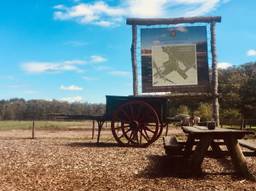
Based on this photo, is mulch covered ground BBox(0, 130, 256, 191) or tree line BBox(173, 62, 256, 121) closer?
mulch covered ground BBox(0, 130, 256, 191)

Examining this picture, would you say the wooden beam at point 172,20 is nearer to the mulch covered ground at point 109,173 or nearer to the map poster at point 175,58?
the map poster at point 175,58

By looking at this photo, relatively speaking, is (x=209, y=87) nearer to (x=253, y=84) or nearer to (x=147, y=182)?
(x=147, y=182)

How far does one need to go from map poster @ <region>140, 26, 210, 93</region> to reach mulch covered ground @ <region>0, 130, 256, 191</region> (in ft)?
35.9

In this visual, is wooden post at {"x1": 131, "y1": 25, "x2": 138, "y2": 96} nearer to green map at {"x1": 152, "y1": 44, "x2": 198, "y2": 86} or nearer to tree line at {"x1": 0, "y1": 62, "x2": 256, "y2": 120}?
green map at {"x1": 152, "y1": 44, "x2": 198, "y2": 86}

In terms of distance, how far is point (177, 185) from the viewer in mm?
7070

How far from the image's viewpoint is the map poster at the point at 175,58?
2202 centimetres

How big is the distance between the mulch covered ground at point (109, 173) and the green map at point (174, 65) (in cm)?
1094

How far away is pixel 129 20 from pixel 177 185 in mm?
15208

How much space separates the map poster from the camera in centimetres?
2202

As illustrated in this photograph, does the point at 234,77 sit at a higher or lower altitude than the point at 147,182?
higher

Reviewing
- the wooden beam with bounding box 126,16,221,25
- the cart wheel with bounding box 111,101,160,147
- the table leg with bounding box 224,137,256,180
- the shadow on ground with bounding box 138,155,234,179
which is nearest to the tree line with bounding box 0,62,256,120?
the wooden beam with bounding box 126,16,221,25

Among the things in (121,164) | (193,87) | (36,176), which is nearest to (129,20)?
(193,87)

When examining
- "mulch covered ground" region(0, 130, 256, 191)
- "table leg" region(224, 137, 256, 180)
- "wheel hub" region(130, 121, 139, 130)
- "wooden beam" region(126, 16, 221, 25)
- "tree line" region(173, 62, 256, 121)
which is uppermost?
"wooden beam" region(126, 16, 221, 25)

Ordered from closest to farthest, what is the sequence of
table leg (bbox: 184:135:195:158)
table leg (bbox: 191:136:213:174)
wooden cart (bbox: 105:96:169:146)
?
table leg (bbox: 191:136:213:174) < table leg (bbox: 184:135:195:158) < wooden cart (bbox: 105:96:169:146)
